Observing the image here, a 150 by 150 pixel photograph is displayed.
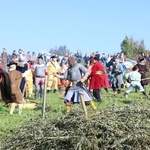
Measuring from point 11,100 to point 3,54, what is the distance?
549 inches

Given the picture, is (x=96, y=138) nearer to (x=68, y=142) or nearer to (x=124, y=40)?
(x=68, y=142)

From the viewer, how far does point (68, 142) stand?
554 centimetres

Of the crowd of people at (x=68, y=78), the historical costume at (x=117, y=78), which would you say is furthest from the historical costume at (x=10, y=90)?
the historical costume at (x=117, y=78)

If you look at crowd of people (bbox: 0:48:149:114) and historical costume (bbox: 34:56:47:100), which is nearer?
crowd of people (bbox: 0:48:149:114)

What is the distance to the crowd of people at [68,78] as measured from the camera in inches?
469

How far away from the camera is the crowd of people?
39.1 ft

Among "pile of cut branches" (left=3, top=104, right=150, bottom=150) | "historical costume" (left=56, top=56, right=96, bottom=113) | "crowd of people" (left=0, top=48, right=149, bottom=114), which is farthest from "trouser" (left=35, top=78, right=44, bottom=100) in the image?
"pile of cut branches" (left=3, top=104, right=150, bottom=150)

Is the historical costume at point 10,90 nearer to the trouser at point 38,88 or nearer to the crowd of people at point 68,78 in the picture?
the crowd of people at point 68,78

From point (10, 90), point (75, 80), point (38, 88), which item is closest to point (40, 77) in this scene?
point (38, 88)

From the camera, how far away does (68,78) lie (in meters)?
12.2

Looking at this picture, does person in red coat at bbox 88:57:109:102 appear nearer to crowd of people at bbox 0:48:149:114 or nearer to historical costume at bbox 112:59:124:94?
crowd of people at bbox 0:48:149:114

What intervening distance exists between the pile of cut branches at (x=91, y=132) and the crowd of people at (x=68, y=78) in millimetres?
431

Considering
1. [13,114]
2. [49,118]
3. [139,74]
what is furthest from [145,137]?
[139,74]

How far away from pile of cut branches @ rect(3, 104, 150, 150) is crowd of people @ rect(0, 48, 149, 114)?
0.43m
